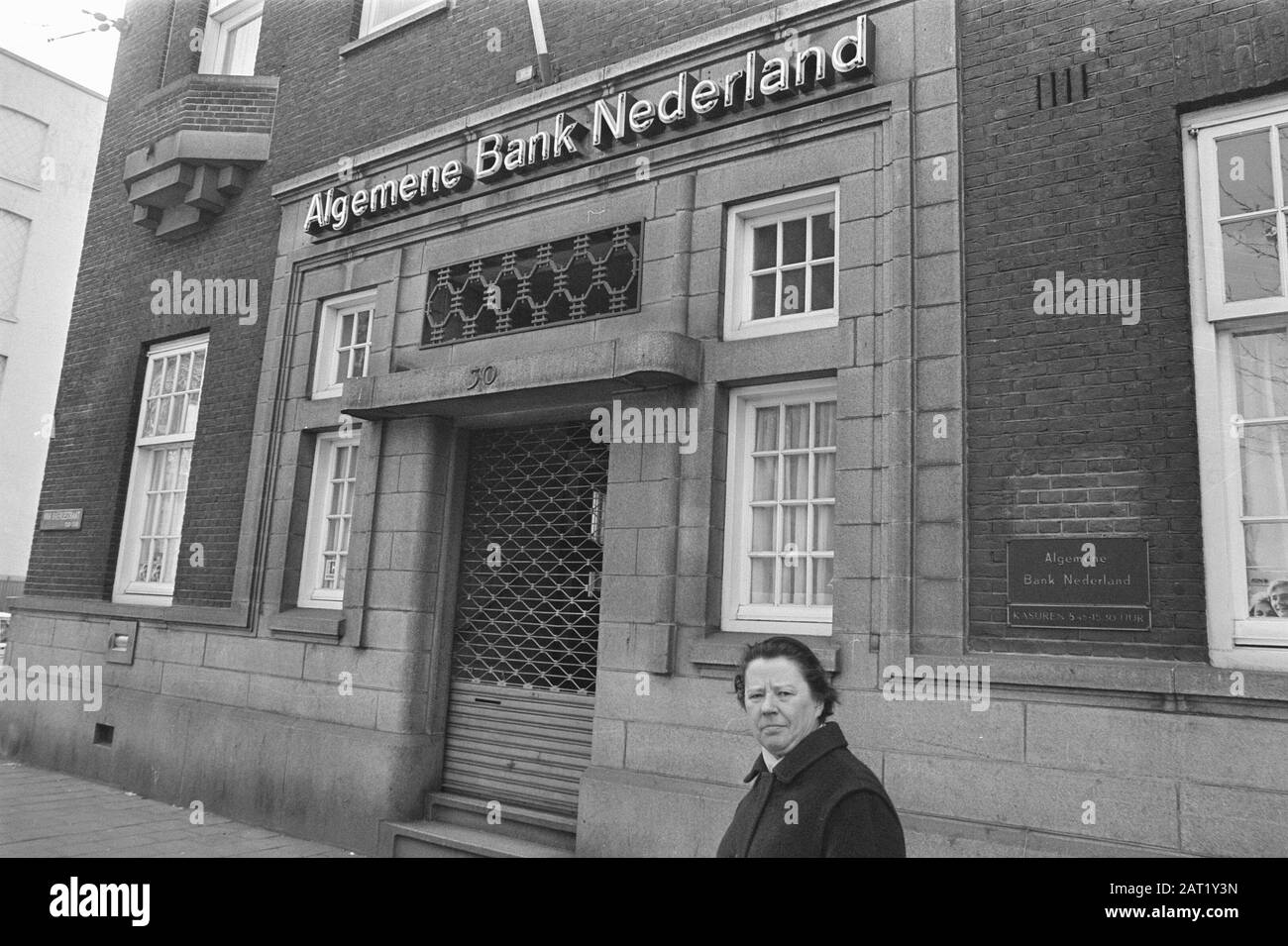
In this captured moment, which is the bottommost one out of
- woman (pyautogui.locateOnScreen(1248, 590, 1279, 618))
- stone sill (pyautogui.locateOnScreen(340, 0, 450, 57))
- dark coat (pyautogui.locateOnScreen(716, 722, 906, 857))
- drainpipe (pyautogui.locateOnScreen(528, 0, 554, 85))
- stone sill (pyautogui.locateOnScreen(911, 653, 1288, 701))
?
dark coat (pyautogui.locateOnScreen(716, 722, 906, 857))

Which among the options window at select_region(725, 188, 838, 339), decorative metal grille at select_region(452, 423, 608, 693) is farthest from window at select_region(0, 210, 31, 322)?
window at select_region(725, 188, 838, 339)

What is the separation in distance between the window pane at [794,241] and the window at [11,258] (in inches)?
794

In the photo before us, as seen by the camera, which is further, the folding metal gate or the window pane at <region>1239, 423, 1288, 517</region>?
the folding metal gate

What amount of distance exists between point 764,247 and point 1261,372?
3445mm

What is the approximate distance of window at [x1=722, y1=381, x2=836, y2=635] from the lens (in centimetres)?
682

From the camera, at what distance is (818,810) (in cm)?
288

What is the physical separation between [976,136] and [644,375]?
2.72m

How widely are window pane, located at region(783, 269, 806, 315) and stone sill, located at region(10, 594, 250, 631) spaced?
6190 mm

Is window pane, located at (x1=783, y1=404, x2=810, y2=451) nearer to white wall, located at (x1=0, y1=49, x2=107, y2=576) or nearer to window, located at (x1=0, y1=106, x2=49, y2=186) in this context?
white wall, located at (x1=0, y1=49, x2=107, y2=576)

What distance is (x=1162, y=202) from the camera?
577 cm

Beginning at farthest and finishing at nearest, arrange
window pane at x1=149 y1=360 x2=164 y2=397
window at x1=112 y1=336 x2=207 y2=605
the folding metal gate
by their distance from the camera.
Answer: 1. window pane at x1=149 y1=360 x2=164 y2=397
2. window at x1=112 y1=336 x2=207 y2=605
3. the folding metal gate

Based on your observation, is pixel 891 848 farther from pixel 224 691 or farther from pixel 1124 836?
pixel 224 691

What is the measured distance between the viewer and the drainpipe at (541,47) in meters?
8.84

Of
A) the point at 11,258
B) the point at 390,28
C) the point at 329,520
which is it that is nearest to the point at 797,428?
the point at 329,520
